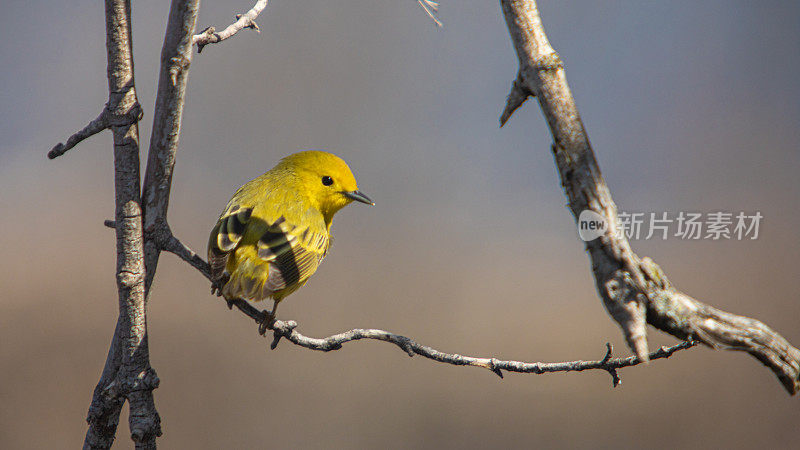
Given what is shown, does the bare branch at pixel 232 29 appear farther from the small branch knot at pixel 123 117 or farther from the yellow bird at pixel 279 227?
the yellow bird at pixel 279 227

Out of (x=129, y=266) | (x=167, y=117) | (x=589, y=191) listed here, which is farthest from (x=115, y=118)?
(x=589, y=191)

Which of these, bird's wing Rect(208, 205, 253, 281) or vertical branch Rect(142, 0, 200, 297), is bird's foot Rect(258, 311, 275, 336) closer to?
bird's wing Rect(208, 205, 253, 281)

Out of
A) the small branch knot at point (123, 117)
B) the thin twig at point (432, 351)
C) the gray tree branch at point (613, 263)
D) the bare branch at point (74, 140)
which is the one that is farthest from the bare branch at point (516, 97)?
the bare branch at point (74, 140)

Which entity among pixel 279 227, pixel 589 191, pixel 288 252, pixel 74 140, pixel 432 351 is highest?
pixel 279 227

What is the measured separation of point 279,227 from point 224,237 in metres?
0.32

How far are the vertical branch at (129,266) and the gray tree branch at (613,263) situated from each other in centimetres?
105

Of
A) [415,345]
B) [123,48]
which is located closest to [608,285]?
[415,345]

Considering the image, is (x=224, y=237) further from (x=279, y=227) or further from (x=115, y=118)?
(x=115, y=118)

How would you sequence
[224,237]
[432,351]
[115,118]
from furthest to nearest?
[224,237]
[432,351]
[115,118]

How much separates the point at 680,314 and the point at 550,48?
638 mm

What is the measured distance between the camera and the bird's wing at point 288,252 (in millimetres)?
2467

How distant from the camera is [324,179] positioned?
118 inches

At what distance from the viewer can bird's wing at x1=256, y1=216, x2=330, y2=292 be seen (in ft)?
8.09

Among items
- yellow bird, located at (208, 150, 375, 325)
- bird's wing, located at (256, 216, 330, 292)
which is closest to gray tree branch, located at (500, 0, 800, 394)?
A: yellow bird, located at (208, 150, 375, 325)
